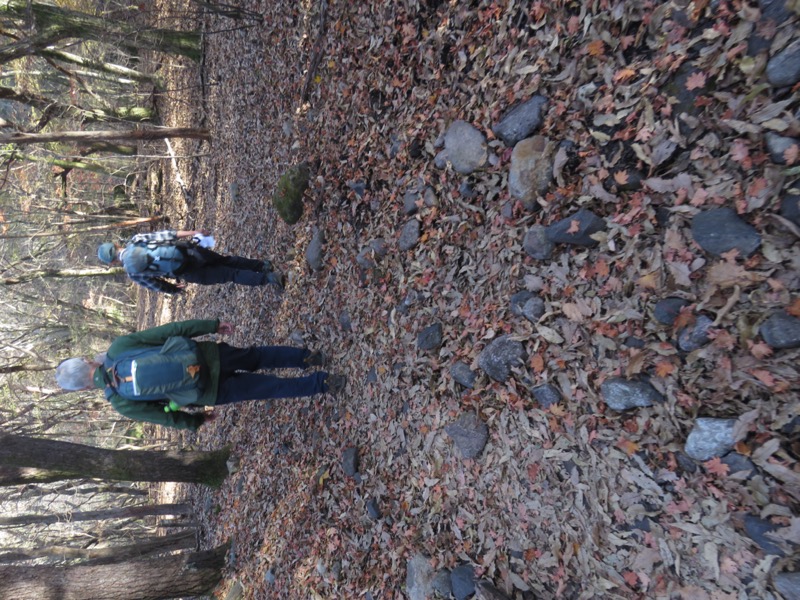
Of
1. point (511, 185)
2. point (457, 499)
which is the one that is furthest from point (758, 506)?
point (511, 185)

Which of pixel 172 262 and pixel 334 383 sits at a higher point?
pixel 172 262

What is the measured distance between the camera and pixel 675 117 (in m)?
2.66

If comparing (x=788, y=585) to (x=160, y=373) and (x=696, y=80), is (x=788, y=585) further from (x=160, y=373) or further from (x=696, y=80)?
(x=160, y=373)

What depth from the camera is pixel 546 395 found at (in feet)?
10.2

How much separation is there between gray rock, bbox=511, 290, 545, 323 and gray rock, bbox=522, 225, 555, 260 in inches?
10.5

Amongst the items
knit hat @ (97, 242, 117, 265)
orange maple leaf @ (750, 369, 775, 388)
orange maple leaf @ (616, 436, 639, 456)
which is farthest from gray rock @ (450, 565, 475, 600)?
knit hat @ (97, 242, 117, 265)

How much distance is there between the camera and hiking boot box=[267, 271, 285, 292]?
6.11 m

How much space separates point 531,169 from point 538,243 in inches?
20.1

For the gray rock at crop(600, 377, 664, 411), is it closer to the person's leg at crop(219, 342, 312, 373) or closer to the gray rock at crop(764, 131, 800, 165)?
the gray rock at crop(764, 131, 800, 165)

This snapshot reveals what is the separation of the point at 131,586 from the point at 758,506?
6.16 meters

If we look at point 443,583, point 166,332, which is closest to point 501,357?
point 443,583

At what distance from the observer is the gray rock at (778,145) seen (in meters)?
2.27

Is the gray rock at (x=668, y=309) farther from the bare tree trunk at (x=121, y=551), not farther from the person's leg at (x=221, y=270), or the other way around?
the bare tree trunk at (x=121, y=551)

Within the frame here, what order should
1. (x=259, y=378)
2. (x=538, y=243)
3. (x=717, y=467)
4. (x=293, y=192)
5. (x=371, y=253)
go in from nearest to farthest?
(x=717, y=467) < (x=538, y=243) < (x=371, y=253) < (x=259, y=378) < (x=293, y=192)
